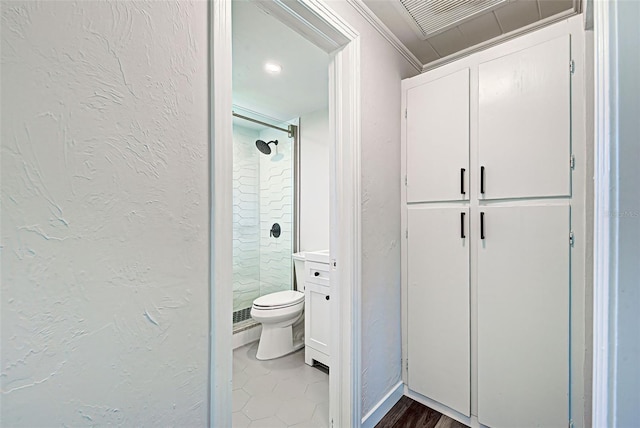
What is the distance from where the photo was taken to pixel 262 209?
329 centimetres

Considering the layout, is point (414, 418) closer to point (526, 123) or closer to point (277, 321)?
point (277, 321)

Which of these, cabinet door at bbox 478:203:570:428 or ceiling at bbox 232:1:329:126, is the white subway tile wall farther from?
cabinet door at bbox 478:203:570:428

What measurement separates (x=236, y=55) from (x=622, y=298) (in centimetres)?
216

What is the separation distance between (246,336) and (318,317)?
942 millimetres

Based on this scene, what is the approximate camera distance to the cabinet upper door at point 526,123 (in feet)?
4.21

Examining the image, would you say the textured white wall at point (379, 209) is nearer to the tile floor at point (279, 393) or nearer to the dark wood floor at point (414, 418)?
the dark wood floor at point (414, 418)

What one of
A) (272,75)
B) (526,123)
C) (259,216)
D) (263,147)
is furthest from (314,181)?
(526,123)

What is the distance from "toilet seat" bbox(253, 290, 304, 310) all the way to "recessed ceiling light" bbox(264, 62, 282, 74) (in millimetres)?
1865

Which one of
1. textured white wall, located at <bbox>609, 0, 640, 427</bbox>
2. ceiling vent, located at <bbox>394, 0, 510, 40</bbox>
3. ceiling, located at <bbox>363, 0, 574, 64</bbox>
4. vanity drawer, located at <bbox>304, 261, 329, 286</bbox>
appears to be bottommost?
vanity drawer, located at <bbox>304, 261, 329, 286</bbox>

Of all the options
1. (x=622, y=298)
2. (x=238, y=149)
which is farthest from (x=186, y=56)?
(x=238, y=149)

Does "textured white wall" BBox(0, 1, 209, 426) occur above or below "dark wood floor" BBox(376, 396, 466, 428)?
above

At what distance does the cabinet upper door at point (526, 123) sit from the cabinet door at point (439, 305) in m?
0.29

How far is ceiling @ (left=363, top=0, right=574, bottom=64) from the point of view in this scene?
150 centimetres

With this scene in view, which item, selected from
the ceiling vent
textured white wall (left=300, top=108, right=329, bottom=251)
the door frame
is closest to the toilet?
textured white wall (left=300, top=108, right=329, bottom=251)
